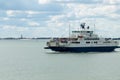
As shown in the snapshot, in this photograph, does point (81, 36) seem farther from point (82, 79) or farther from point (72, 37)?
point (82, 79)

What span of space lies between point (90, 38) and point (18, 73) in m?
59.0

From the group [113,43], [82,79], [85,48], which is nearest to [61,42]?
[85,48]

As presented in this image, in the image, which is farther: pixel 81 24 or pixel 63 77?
pixel 81 24

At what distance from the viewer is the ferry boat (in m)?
121

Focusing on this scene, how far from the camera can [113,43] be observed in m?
127

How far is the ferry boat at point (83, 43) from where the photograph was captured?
12056 cm

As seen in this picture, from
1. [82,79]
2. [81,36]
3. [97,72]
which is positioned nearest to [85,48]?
[81,36]

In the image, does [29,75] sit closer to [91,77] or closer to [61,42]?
[91,77]

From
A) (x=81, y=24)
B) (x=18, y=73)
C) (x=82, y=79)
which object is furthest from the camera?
(x=81, y=24)

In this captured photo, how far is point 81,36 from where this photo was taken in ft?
411

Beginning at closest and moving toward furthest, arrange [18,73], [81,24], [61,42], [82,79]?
1. [82,79]
2. [18,73]
3. [61,42]
4. [81,24]

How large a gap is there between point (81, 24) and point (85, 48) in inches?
459

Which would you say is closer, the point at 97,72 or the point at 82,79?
the point at 82,79

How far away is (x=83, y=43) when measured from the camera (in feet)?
402
